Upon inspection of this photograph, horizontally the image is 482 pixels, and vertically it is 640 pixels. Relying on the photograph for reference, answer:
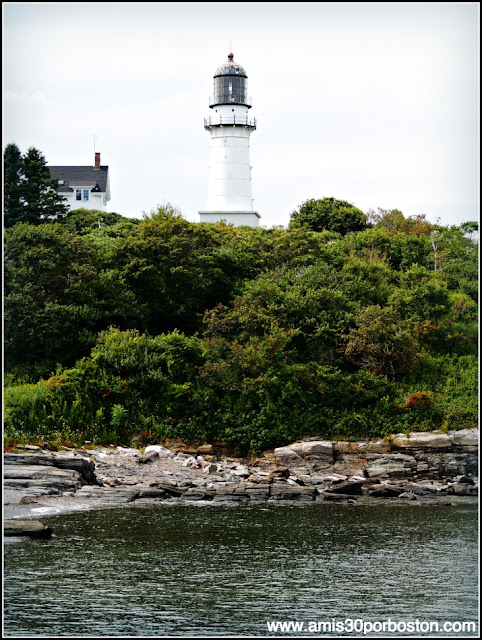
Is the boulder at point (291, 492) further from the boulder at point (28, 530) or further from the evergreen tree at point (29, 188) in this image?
the evergreen tree at point (29, 188)

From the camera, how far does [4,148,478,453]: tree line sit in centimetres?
2544

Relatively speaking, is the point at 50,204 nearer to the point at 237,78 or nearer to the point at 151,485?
the point at 237,78

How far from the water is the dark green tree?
21.4m

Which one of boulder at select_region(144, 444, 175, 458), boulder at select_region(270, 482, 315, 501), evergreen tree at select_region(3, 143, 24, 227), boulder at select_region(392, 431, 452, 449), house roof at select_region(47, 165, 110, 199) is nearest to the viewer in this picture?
boulder at select_region(270, 482, 315, 501)

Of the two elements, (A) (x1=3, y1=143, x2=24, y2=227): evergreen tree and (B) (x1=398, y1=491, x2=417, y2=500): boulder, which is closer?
(B) (x1=398, y1=491, x2=417, y2=500): boulder

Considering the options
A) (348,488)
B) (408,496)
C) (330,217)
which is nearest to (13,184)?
(330,217)

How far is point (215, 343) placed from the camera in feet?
89.7

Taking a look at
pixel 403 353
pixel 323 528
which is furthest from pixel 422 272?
pixel 323 528

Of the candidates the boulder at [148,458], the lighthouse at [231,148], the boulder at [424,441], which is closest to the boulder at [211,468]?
the boulder at [148,458]

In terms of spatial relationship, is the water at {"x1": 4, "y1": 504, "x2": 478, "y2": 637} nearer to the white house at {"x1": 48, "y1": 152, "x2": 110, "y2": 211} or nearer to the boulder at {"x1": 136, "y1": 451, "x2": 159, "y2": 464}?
the boulder at {"x1": 136, "y1": 451, "x2": 159, "y2": 464}

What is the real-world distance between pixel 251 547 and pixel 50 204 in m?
23.3

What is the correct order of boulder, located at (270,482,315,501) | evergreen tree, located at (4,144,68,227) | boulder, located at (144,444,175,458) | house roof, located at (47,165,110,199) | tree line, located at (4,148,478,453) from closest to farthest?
1. boulder, located at (270,482,315,501)
2. boulder, located at (144,444,175,458)
3. tree line, located at (4,148,478,453)
4. evergreen tree, located at (4,144,68,227)
5. house roof, located at (47,165,110,199)

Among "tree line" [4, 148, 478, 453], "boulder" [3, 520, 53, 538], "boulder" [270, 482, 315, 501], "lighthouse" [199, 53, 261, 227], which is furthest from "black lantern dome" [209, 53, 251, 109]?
"boulder" [3, 520, 53, 538]

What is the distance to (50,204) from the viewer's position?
3678cm
